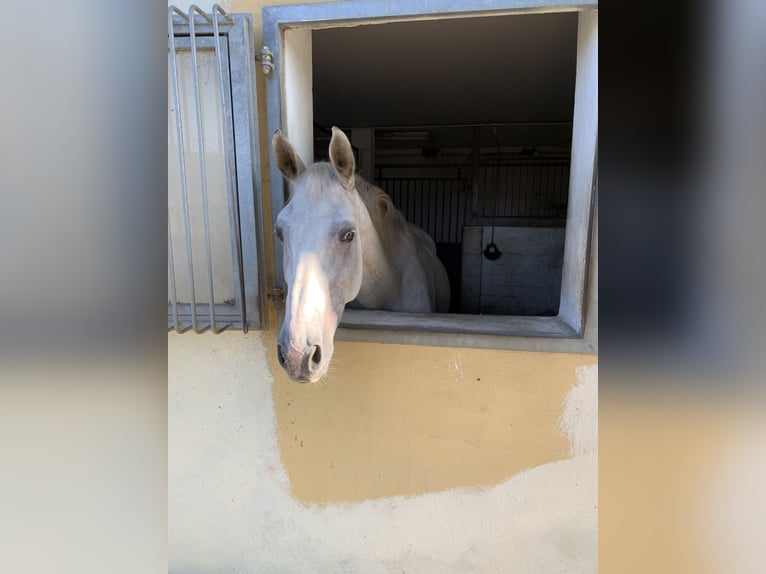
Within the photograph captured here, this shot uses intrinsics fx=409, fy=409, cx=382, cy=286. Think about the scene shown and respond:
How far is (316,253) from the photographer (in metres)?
1.15

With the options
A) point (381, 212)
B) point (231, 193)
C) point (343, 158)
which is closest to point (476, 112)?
point (381, 212)

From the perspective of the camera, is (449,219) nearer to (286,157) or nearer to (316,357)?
(286,157)

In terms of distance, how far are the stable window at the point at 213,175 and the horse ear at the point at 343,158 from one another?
330 mm

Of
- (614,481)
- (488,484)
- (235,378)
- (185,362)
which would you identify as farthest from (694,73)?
(185,362)

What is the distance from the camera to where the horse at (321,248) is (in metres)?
1.05

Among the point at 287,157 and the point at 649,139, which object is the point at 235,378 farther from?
the point at 649,139

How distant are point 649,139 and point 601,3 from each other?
4.6 inches

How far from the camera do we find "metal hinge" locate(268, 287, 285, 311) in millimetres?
1487

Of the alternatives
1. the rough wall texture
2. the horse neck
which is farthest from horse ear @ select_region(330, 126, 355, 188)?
the rough wall texture

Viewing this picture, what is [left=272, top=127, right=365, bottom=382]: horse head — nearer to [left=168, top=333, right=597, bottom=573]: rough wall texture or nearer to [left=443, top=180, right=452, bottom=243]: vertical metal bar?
[left=168, top=333, right=597, bottom=573]: rough wall texture

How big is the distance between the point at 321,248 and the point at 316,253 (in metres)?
0.02

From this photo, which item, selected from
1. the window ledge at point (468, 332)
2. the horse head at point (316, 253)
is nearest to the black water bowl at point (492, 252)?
the window ledge at point (468, 332)

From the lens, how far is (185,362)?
169 centimetres

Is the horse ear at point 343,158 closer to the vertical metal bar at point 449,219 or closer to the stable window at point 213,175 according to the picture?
the stable window at point 213,175
